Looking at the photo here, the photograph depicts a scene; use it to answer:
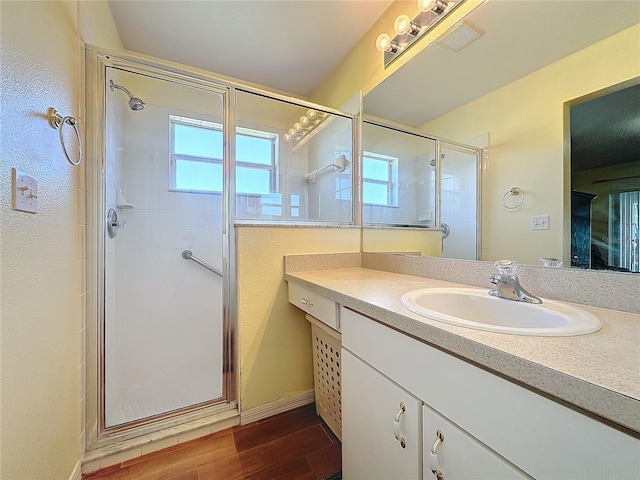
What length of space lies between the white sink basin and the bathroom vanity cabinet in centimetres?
11

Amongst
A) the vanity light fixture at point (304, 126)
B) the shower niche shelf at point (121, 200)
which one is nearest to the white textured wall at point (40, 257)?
the shower niche shelf at point (121, 200)

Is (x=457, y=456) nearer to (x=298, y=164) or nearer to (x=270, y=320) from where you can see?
(x=270, y=320)

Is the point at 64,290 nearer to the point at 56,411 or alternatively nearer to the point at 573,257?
the point at 56,411

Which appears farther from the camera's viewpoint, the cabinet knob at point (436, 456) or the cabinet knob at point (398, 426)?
the cabinet knob at point (398, 426)

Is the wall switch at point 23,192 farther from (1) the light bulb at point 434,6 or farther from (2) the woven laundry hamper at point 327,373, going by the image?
(1) the light bulb at point 434,6

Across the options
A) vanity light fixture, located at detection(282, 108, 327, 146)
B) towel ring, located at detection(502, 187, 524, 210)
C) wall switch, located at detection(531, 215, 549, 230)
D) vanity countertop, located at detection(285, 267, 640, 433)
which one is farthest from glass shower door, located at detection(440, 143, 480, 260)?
vanity light fixture, located at detection(282, 108, 327, 146)

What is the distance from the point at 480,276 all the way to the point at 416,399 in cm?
65

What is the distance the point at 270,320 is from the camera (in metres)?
1.52

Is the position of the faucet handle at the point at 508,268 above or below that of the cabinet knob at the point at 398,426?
above

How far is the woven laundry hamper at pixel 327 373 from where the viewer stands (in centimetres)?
132

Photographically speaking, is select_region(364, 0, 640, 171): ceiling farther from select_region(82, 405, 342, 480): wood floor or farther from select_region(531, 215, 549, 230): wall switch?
select_region(82, 405, 342, 480): wood floor

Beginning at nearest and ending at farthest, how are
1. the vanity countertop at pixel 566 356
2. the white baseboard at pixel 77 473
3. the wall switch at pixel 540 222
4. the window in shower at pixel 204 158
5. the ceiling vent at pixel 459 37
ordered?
1. the vanity countertop at pixel 566 356
2. the wall switch at pixel 540 222
3. the white baseboard at pixel 77 473
4. the ceiling vent at pixel 459 37
5. the window in shower at pixel 204 158

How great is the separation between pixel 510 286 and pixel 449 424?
499 mm

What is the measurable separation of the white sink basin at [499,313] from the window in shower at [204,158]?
1323mm
